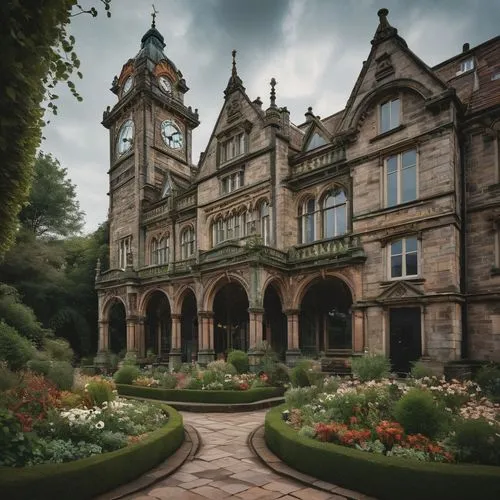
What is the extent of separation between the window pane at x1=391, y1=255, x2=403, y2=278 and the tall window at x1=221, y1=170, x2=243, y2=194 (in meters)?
10.1

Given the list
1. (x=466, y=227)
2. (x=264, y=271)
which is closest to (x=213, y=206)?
(x=264, y=271)

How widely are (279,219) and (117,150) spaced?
18.1 meters

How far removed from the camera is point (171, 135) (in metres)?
32.0

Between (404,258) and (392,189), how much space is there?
3.05 metres

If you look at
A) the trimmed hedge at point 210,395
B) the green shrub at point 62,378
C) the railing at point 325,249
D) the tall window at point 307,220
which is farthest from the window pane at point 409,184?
the green shrub at point 62,378

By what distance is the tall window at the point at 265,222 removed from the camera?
21.5 meters

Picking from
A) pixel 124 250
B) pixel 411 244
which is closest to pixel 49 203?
pixel 124 250

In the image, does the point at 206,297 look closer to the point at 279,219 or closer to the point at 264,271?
the point at 264,271

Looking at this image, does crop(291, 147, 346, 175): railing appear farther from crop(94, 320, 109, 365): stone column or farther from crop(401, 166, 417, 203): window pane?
crop(94, 320, 109, 365): stone column

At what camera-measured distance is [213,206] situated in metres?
24.8

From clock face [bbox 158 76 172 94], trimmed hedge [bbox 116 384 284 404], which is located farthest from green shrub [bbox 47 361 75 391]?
clock face [bbox 158 76 172 94]

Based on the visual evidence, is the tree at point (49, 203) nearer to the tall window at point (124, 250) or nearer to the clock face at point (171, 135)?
the tall window at point (124, 250)

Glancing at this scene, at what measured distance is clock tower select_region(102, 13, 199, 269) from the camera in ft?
97.1

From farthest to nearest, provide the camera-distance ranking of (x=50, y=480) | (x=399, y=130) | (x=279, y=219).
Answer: (x=279, y=219)
(x=399, y=130)
(x=50, y=480)
